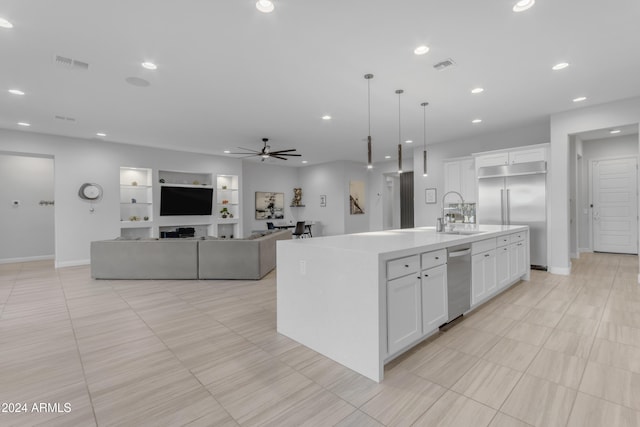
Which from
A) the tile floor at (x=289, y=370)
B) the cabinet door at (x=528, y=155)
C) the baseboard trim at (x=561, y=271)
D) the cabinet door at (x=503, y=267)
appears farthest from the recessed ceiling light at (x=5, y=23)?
the baseboard trim at (x=561, y=271)

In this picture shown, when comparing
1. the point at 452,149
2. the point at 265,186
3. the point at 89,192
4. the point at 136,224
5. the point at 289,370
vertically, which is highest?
the point at 452,149

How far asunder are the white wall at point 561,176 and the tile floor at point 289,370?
57.4 inches

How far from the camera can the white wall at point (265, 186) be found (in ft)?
33.6

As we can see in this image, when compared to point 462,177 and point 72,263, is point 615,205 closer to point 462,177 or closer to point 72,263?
point 462,177

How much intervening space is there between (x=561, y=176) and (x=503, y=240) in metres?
2.53

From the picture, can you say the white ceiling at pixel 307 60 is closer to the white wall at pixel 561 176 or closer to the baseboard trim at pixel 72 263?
the white wall at pixel 561 176

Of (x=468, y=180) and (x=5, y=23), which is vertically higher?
(x=5, y=23)

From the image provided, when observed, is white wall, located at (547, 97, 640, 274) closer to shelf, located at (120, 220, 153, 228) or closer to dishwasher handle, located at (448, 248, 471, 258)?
dishwasher handle, located at (448, 248, 471, 258)

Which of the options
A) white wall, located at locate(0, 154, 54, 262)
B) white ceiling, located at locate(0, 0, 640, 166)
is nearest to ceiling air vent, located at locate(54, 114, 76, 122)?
white ceiling, located at locate(0, 0, 640, 166)

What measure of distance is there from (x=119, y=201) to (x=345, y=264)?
24.2 feet

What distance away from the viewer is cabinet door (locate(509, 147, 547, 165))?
5527 mm

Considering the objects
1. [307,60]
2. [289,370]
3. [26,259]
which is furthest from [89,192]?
[289,370]

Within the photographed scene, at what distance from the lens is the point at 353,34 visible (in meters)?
2.84

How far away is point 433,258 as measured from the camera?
8.63 feet
